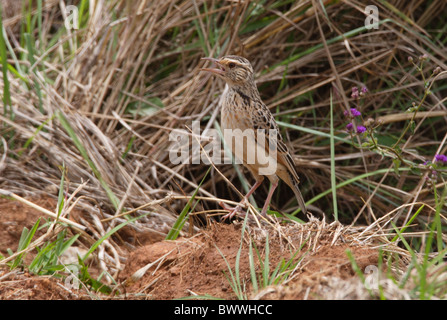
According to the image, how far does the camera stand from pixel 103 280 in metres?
4.11

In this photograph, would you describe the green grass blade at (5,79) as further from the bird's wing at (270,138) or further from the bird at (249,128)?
the bird's wing at (270,138)

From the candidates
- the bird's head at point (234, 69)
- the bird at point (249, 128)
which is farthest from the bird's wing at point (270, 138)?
the bird's head at point (234, 69)

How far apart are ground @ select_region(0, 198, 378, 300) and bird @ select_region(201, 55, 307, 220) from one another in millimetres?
893

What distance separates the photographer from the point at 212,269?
3326 millimetres

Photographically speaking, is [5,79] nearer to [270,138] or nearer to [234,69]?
[234,69]

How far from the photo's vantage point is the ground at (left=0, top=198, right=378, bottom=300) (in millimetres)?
2897

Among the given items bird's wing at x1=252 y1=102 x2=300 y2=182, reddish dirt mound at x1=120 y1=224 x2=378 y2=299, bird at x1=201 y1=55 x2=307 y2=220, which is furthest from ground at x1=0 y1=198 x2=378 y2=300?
bird's wing at x1=252 y1=102 x2=300 y2=182

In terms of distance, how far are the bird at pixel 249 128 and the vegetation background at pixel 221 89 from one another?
670mm

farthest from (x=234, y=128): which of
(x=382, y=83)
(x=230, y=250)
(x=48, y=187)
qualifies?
(x=382, y=83)

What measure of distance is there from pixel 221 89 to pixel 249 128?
4.43ft

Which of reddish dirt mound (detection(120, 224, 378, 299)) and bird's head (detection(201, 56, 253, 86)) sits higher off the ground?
bird's head (detection(201, 56, 253, 86))

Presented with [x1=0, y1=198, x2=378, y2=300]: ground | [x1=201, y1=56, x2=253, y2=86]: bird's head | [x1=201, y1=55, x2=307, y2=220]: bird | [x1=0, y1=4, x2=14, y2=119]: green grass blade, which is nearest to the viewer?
[x1=0, y1=198, x2=378, y2=300]: ground

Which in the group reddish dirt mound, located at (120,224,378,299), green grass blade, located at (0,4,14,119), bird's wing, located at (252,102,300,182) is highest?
green grass blade, located at (0,4,14,119)

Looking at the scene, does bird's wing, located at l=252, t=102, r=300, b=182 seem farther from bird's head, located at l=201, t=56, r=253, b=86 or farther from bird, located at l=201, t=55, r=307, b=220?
bird's head, located at l=201, t=56, r=253, b=86
